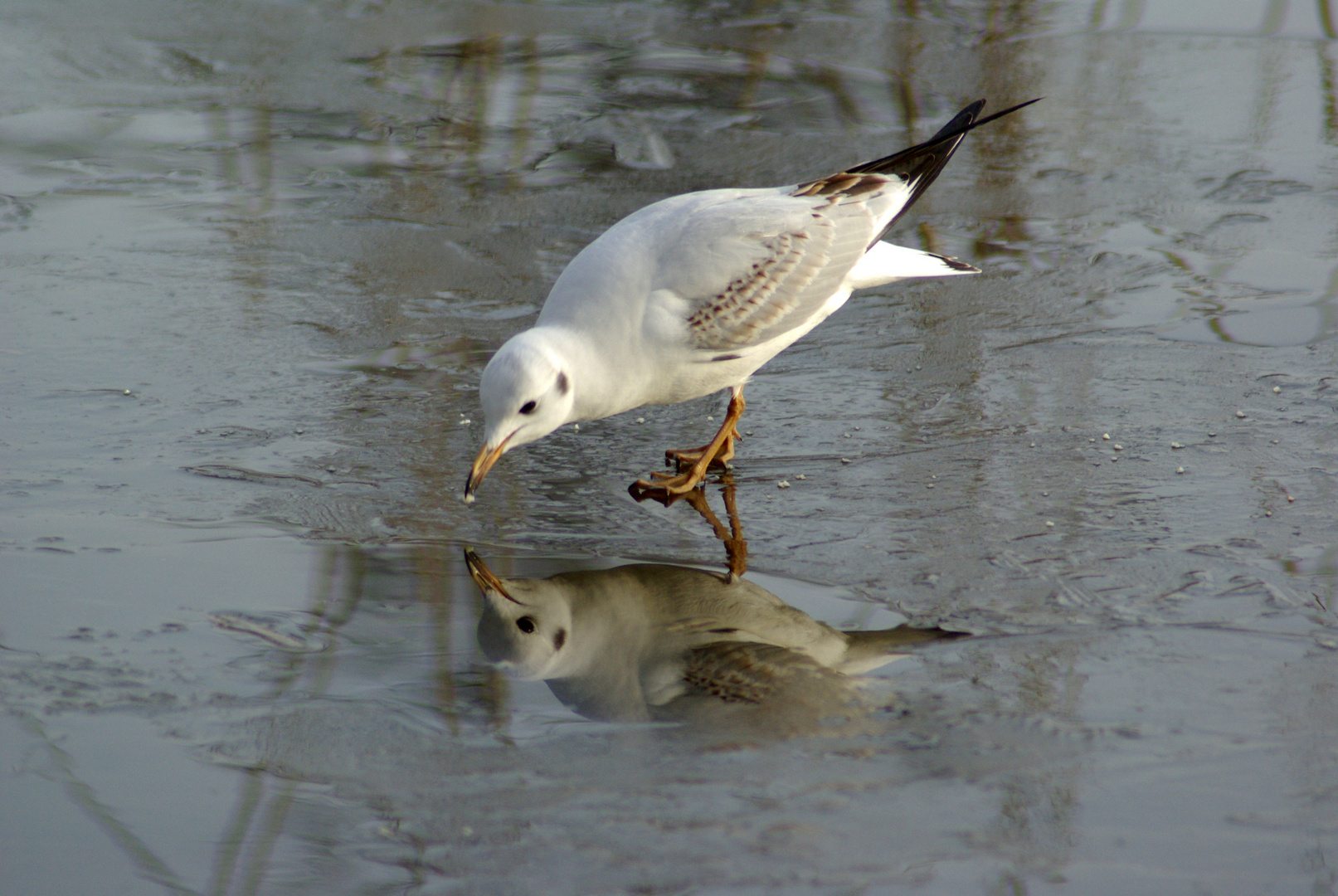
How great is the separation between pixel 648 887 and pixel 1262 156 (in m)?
5.24

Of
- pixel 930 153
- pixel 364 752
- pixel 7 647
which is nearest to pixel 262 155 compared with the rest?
pixel 930 153

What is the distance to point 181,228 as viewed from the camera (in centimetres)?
551

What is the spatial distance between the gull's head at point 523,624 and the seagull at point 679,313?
0.30 metres

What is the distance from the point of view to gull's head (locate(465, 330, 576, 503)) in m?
3.36

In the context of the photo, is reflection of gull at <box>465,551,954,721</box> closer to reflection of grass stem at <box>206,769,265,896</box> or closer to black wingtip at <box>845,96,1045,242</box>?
reflection of grass stem at <box>206,769,265,896</box>

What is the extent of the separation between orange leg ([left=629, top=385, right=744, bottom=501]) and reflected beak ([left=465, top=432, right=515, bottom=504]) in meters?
0.48

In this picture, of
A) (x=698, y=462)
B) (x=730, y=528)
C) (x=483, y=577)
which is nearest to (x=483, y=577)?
(x=483, y=577)

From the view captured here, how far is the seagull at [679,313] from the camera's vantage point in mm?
3482

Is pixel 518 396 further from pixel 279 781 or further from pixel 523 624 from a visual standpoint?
pixel 279 781

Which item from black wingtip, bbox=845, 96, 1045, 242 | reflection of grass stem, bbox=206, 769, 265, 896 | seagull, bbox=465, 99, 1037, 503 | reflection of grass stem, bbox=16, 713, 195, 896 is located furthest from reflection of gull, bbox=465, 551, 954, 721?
black wingtip, bbox=845, 96, 1045, 242

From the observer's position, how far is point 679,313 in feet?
12.3

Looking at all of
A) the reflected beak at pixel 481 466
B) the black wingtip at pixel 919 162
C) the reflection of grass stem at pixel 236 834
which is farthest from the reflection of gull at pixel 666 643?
the black wingtip at pixel 919 162

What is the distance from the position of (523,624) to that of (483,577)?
24 centimetres

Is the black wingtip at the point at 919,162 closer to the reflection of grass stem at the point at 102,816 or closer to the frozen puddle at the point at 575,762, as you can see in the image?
the frozen puddle at the point at 575,762
